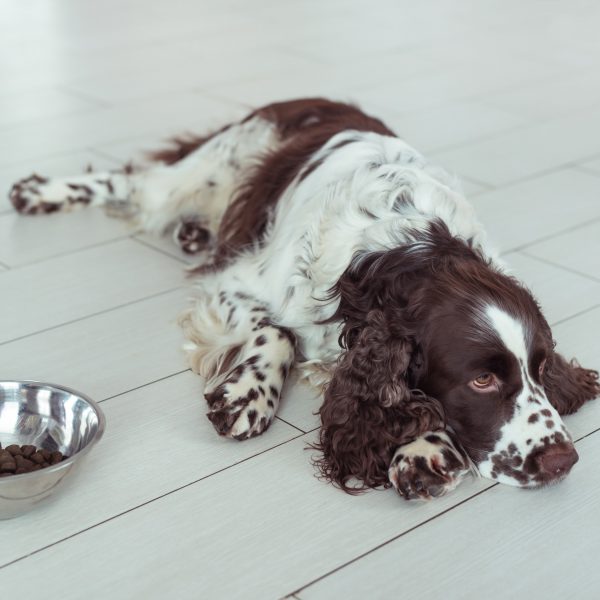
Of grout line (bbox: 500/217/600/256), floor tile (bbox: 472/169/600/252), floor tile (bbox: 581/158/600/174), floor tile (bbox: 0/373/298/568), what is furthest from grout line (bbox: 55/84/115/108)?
floor tile (bbox: 0/373/298/568)

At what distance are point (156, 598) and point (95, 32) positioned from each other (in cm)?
556

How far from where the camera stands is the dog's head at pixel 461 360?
2.20 m

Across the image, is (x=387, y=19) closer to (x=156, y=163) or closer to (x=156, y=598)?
(x=156, y=163)

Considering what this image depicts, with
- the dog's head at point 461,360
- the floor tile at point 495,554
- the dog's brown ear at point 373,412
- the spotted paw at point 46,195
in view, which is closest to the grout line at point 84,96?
the spotted paw at point 46,195

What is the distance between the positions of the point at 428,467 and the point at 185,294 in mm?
1250

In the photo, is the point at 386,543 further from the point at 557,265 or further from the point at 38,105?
the point at 38,105

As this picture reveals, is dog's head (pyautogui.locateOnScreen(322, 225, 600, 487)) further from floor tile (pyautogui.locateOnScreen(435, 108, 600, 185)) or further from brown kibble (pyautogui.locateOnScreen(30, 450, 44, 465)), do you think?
floor tile (pyautogui.locateOnScreen(435, 108, 600, 185))

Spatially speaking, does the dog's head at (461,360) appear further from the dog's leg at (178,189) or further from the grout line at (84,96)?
the grout line at (84,96)

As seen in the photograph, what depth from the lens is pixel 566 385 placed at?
250 cm

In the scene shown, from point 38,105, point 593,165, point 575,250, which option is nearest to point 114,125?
point 38,105

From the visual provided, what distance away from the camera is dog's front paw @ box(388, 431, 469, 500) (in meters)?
2.23

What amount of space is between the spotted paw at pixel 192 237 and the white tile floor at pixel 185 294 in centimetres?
8

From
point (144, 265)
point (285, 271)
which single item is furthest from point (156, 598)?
point (144, 265)

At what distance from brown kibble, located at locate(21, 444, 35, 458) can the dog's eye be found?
0.94 metres
